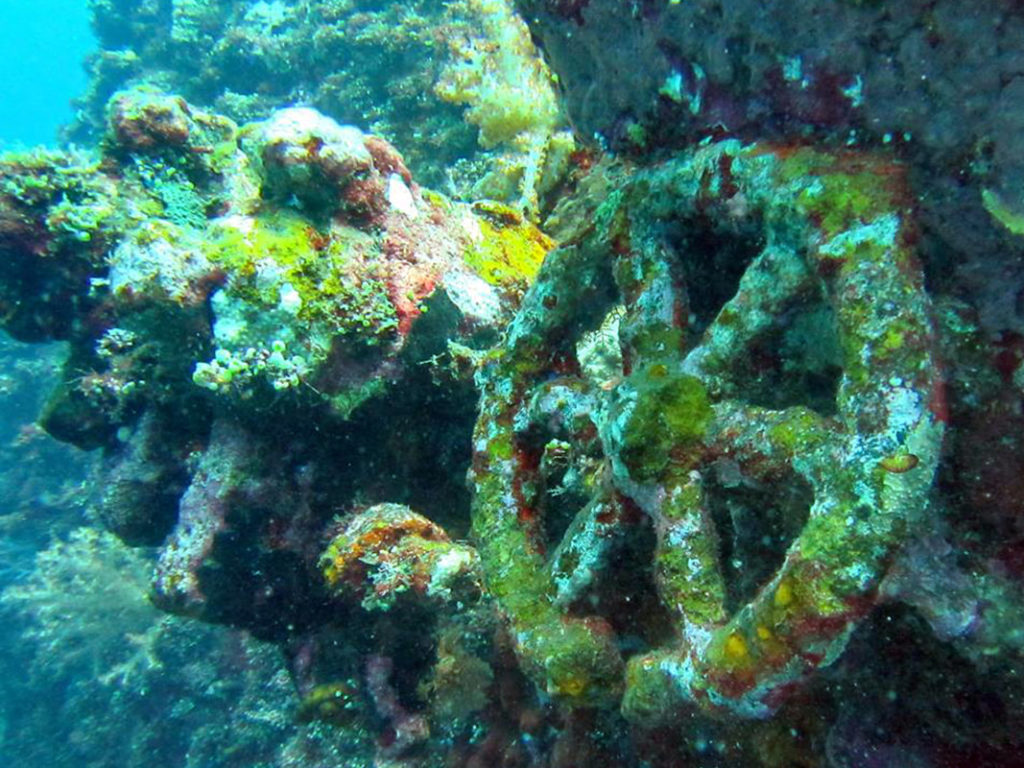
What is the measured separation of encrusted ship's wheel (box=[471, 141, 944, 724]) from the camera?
1626 millimetres

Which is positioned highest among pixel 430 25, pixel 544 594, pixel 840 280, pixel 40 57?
pixel 40 57

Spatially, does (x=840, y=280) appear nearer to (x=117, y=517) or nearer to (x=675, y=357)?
(x=675, y=357)

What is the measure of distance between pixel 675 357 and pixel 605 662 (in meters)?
1.09

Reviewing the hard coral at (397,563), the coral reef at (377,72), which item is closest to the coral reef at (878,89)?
the coral reef at (377,72)

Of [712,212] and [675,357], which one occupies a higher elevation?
[712,212]

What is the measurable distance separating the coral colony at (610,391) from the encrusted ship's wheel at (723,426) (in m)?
0.01

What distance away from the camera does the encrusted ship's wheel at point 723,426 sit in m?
1.63

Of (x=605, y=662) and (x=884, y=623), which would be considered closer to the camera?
(x=884, y=623)

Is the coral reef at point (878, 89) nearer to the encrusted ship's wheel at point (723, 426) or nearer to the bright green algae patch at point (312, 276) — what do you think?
the encrusted ship's wheel at point (723, 426)

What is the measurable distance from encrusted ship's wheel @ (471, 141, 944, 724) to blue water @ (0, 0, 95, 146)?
6229 centimetres

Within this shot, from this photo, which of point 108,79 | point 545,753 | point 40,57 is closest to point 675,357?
point 545,753

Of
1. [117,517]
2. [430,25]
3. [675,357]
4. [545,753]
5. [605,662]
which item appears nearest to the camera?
[605,662]

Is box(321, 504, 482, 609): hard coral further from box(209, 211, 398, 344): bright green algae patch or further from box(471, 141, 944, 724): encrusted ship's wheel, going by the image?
box(209, 211, 398, 344): bright green algae patch

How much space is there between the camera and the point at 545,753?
2.91m
